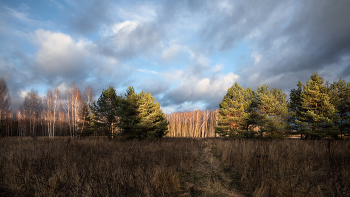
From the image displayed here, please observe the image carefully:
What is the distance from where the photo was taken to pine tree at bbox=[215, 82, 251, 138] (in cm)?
1914

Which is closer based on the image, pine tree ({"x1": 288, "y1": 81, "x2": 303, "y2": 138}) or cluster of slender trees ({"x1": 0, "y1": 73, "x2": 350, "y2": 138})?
cluster of slender trees ({"x1": 0, "y1": 73, "x2": 350, "y2": 138})

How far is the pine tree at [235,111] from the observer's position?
62.8 feet

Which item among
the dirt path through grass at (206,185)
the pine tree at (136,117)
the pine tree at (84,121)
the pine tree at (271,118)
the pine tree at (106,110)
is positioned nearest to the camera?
the dirt path through grass at (206,185)

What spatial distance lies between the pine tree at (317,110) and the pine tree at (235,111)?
6.27 metres

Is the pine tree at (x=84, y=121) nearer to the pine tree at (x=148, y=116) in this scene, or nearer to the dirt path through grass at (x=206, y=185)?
the pine tree at (x=148, y=116)

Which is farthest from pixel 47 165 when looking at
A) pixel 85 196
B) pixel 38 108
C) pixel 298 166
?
pixel 38 108

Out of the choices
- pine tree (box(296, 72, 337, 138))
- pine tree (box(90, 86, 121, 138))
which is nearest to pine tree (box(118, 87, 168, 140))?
pine tree (box(90, 86, 121, 138))

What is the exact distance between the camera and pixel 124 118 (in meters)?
16.4

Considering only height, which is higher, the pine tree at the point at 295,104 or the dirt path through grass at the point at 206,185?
the pine tree at the point at 295,104

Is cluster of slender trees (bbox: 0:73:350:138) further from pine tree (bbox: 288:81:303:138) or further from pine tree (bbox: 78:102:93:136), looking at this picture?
pine tree (bbox: 78:102:93:136)

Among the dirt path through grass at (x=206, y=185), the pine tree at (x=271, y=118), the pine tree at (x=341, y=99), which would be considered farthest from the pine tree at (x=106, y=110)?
the pine tree at (x=341, y=99)

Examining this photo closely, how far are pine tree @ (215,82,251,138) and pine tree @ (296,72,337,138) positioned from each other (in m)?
6.27

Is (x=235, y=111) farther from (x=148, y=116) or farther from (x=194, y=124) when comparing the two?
(x=194, y=124)

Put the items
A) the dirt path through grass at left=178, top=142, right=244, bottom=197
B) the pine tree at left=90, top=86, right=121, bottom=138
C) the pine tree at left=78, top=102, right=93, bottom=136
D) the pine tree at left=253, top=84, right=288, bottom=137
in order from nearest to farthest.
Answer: the dirt path through grass at left=178, top=142, right=244, bottom=197
the pine tree at left=253, top=84, right=288, bottom=137
the pine tree at left=90, top=86, right=121, bottom=138
the pine tree at left=78, top=102, right=93, bottom=136
